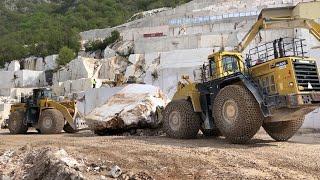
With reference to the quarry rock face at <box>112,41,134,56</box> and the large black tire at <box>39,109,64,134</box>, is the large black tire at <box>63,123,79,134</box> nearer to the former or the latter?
the large black tire at <box>39,109,64,134</box>

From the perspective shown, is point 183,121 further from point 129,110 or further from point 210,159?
point 210,159

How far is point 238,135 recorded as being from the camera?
9953 mm

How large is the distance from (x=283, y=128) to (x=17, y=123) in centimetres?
1226

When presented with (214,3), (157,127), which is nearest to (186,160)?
(157,127)

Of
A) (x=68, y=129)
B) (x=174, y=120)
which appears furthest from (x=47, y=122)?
(x=174, y=120)

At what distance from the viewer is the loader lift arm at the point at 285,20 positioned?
1150cm

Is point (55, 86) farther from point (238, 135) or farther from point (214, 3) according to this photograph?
point (238, 135)

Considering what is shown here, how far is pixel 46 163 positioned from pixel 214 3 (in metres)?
51.4

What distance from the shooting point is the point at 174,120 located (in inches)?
487

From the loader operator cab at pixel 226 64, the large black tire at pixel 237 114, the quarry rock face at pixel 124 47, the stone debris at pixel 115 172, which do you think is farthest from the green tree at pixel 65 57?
the stone debris at pixel 115 172

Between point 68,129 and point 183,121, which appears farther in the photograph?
point 68,129

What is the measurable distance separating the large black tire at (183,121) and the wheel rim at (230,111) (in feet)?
5.86

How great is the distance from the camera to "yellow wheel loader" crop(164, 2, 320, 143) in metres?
9.52

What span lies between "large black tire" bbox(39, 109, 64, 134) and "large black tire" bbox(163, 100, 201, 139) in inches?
279
